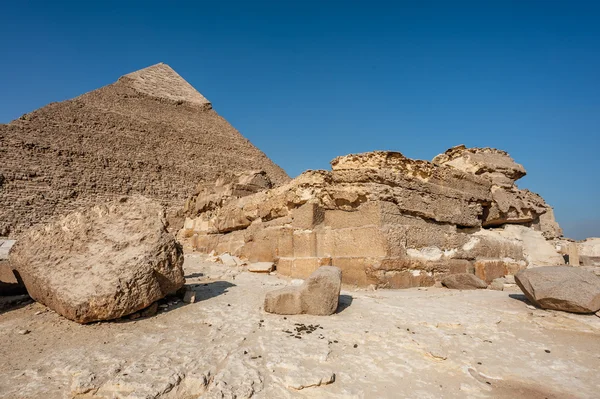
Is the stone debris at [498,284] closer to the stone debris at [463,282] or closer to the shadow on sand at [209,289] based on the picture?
the stone debris at [463,282]

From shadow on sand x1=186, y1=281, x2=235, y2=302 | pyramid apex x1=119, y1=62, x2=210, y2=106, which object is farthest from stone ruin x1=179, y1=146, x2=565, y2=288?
pyramid apex x1=119, y1=62, x2=210, y2=106

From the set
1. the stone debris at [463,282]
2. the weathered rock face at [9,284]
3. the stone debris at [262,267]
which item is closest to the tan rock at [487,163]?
the stone debris at [463,282]

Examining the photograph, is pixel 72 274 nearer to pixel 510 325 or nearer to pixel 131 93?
pixel 510 325

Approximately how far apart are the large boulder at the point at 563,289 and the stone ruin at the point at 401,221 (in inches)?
50.9

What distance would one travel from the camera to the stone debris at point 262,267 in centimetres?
534

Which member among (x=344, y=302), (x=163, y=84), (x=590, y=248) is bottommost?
(x=344, y=302)

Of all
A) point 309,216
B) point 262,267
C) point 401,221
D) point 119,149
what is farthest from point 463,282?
point 119,149

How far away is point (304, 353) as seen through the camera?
2.13 metres

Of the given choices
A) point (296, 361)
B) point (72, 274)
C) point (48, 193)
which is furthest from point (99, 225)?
point (48, 193)

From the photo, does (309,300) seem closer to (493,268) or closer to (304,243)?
(304,243)

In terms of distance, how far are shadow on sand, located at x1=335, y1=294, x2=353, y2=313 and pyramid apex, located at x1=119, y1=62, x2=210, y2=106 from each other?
7984cm

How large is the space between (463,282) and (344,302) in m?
1.96

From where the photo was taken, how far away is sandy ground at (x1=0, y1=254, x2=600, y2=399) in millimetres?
1775

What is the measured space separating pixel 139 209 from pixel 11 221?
4709 cm
